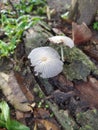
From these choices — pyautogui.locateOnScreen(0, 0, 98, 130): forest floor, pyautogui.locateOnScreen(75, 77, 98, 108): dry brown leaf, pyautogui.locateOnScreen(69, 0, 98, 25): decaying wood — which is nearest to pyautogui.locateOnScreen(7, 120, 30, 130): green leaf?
pyautogui.locateOnScreen(0, 0, 98, 130): forest floor

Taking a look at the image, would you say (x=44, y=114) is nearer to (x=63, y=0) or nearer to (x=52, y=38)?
(x=52, y=38)

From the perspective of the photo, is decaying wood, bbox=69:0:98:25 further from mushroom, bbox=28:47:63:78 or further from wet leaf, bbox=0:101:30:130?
wet leaf, bbox=0:101:30:130

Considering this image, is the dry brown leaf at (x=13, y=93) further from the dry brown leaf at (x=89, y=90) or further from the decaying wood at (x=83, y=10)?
the decaying wood at (x=83, y=10)

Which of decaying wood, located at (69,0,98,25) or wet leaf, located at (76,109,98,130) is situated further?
decaying wood, located at (69,0,98,25)

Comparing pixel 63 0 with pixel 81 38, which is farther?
pixel 63 0

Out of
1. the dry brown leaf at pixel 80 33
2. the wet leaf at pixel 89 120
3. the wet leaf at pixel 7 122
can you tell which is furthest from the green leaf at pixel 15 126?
the dry brown leaf at pixel 80 33

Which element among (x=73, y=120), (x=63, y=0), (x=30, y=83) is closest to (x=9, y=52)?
(x=30, y=83)
